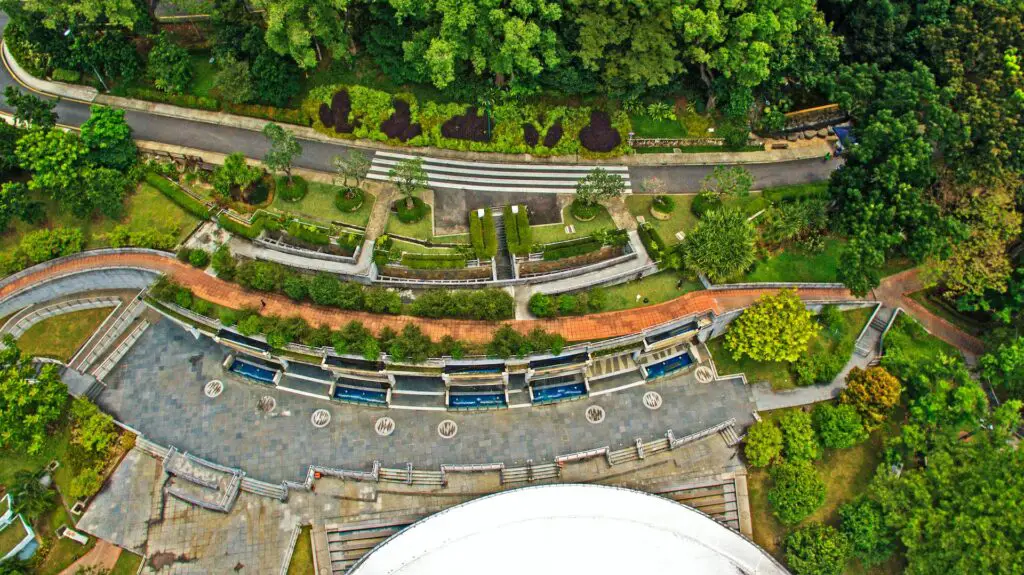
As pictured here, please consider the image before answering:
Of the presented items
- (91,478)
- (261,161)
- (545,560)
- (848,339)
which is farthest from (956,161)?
(91,478)

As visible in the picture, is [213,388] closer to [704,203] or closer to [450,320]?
[450,320]

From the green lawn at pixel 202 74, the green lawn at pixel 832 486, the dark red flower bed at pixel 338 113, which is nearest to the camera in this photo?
the green lawn at pixel 832 486

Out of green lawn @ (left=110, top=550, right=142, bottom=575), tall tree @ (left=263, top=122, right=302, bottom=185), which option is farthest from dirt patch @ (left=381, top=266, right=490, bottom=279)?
green lawn @ (left=110, top=550, right=142, bottom=575)

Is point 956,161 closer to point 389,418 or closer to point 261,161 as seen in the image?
point 389,418

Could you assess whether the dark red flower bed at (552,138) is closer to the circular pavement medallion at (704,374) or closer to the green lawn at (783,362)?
the green lawn at (783,362)

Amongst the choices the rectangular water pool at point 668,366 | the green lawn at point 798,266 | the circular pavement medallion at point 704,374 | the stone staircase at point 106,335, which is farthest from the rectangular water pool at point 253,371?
the green lawn at point 798,266

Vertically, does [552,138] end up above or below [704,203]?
above

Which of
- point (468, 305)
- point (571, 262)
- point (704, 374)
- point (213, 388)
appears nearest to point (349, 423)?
point (213, 388)

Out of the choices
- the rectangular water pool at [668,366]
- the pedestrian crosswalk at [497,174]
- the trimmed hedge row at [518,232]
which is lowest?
the rectangular water pool at [668,366]
